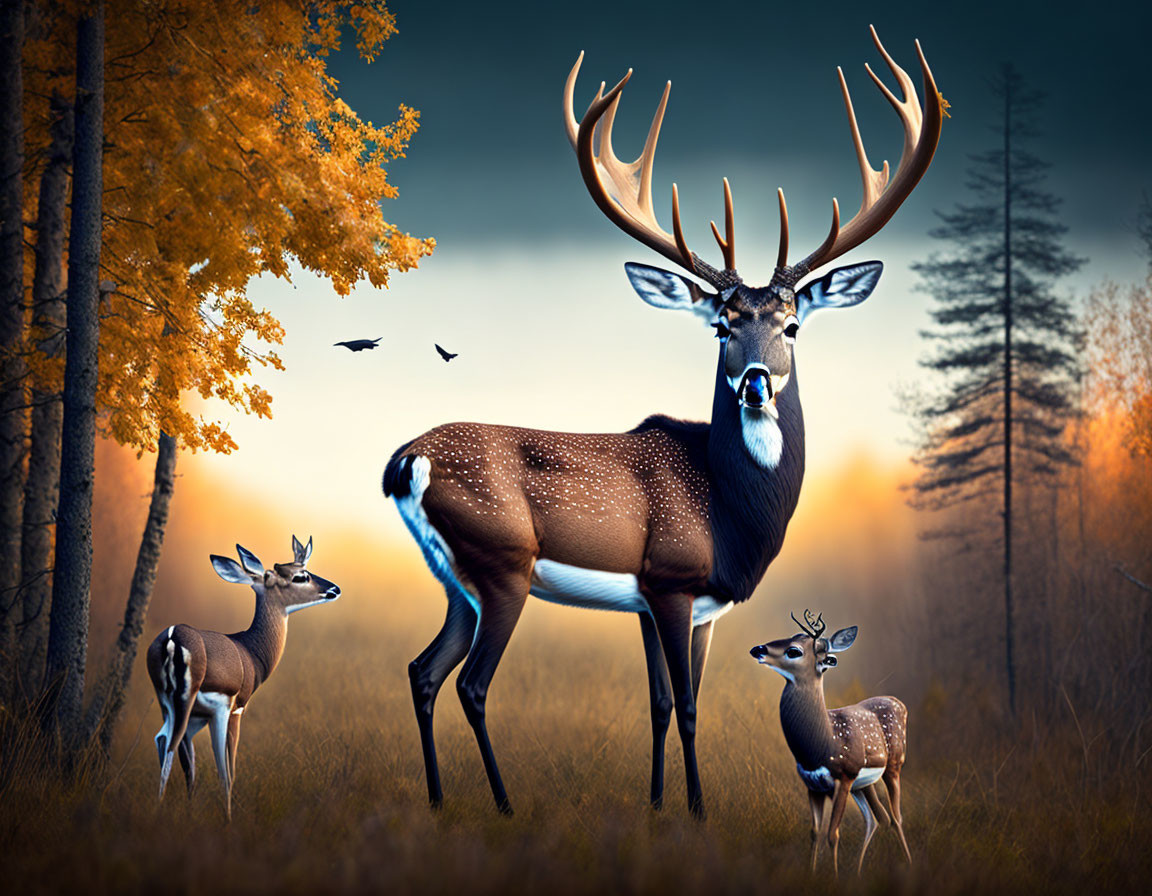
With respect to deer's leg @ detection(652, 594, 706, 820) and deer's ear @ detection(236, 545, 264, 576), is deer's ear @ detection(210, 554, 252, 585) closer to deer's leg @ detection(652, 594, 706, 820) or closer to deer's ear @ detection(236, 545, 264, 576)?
deer's ear @ detection(236, 545, 264, 576)

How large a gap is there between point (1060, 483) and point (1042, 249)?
2294 millimetres

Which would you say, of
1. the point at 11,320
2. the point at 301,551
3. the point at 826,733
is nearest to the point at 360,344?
the point at 301,551

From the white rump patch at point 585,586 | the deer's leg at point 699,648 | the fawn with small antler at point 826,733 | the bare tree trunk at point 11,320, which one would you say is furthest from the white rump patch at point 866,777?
the bare tree trunk at point 11,320

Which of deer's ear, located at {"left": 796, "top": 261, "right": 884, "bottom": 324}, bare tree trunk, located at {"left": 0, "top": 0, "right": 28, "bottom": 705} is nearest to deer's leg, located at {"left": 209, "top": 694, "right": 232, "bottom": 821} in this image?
bare tree trunk, located at {"left": 0, "top": 0, "right": 28, "bottom": 705}

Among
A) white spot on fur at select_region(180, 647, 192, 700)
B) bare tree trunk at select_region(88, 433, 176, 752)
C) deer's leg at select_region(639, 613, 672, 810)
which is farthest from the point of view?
bare tree trunk at select_region(88, 433, 176, 752)

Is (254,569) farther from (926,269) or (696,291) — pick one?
(926,269)

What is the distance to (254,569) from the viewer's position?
216 inches

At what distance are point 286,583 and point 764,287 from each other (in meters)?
3.05

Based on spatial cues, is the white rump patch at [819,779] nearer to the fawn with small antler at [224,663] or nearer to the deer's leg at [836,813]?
the deer's leg at [836,813]

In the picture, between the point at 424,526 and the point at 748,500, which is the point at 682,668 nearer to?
the point at 748,500

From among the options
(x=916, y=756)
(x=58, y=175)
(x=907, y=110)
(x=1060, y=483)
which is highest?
(x=907, y=110)

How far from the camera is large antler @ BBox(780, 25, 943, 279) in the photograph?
5566 mm

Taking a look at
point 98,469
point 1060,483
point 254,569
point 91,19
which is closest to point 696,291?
point 254,569

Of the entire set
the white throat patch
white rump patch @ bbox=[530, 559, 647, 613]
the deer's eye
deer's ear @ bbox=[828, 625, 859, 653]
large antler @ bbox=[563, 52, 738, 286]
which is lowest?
deer's ear @ bbox=[828, 625, 859, 653]
